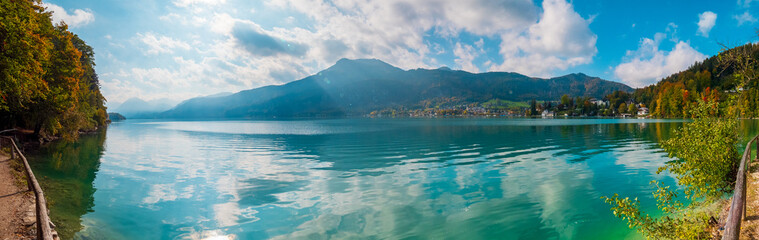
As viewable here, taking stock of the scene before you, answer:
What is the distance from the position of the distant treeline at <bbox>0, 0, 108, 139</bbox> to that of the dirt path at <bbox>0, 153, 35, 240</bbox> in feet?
23.9

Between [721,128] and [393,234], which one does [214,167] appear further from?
[721,128]

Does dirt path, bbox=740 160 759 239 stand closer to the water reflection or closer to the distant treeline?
the water reflection

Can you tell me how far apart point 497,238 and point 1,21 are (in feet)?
96.9

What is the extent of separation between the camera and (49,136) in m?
50.7

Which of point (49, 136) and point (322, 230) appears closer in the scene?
point (322, 230)

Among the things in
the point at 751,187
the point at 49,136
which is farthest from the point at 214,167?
the point at 49,136

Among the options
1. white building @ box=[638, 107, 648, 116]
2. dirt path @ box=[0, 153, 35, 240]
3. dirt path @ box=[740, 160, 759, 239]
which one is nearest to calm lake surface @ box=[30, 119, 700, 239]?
dirt path @ box=[0, 153, 35, 240]

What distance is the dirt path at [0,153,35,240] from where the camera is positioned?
34.0 feet

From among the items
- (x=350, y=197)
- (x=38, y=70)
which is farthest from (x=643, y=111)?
(x=38, y=70)

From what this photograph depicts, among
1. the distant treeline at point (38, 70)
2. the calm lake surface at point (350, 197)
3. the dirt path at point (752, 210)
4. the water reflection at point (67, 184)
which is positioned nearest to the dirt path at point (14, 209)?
the water reflection at point (67, 184)

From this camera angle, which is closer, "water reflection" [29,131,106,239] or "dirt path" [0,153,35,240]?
"dirt path" [0,153,35,240]

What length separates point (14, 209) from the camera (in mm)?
12250

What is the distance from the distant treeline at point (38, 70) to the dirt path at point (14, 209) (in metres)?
7.30

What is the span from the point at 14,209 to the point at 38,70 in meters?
16.0
